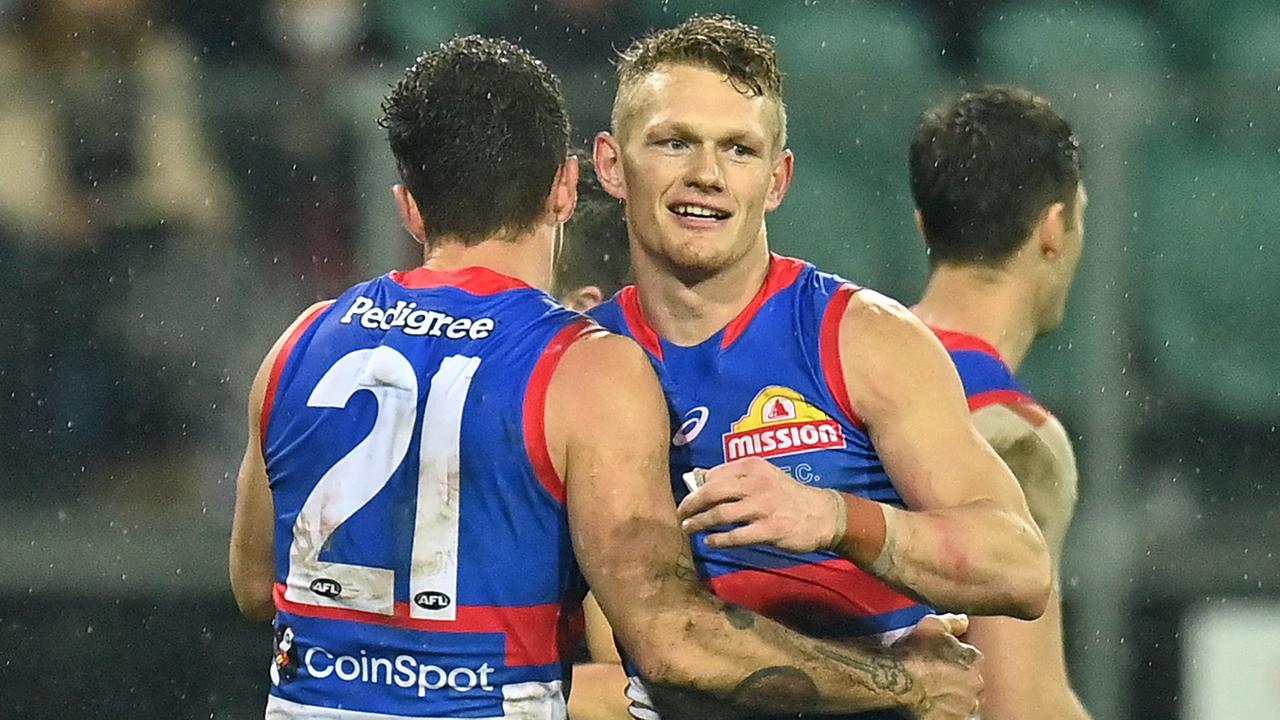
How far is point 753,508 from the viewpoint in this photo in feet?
9.57

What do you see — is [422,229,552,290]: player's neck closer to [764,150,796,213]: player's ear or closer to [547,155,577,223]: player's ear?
[547,155,577,223]: player's ear

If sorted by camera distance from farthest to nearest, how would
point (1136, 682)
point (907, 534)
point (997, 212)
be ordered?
1. point (1136, 682)
2. point (997, 212)
3. point (907, 534)

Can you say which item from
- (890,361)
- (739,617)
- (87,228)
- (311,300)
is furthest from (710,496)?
(87,228)

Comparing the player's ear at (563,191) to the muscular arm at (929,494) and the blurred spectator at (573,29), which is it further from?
the blurred spectator at (573,29)

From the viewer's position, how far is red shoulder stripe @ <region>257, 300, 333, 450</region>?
3443 millimetres

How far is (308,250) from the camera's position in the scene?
6.82 m

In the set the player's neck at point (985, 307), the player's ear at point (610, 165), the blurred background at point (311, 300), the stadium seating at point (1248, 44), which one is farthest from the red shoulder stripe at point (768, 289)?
the stadium seating at point (1248, 44)

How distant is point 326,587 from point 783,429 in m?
0.78

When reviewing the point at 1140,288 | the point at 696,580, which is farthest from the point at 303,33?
the point at 696,580

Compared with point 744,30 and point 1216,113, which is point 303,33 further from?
point 744,30

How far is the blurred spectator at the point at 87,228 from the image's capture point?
6.69 m

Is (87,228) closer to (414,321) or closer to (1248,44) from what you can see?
(414,321)

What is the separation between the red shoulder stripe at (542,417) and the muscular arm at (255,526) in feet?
1.65

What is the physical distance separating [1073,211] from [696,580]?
1.73 meters
